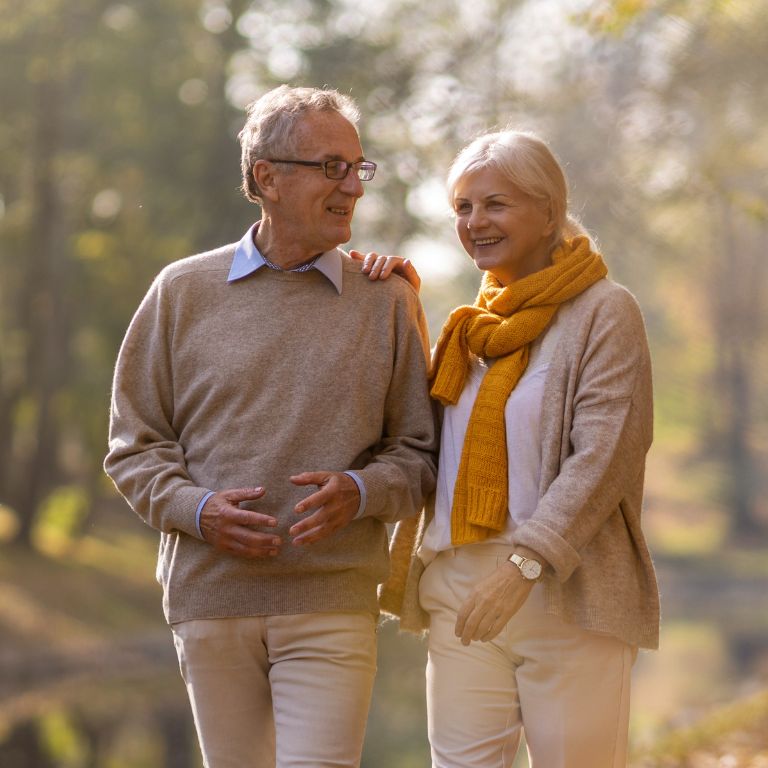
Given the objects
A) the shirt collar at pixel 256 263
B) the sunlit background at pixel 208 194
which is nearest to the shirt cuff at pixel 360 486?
the shirt collar at pixel 256 263

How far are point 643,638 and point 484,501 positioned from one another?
1.56ft

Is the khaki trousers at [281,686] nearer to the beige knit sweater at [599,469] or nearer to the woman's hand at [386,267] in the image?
the beige knit sweater at [599,469]

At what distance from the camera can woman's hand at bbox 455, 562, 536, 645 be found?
285 centimetres

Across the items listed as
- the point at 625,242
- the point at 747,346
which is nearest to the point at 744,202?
the point at 625,242

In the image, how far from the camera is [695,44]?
13.2 meters

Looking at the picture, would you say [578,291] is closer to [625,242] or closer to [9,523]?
[625,242]

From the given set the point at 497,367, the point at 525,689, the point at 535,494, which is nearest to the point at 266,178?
the point at 497,367

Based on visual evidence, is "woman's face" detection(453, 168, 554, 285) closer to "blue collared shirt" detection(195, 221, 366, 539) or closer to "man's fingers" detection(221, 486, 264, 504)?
"blue collared shirt" detection(195, 221, 366, 539)

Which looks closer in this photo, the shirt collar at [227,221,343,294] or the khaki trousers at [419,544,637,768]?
the khaki trousers at [419,544,637,768]

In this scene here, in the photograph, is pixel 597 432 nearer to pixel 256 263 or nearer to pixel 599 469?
pixel 599 469

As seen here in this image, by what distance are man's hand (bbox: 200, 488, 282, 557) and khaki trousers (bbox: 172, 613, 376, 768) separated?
19cm

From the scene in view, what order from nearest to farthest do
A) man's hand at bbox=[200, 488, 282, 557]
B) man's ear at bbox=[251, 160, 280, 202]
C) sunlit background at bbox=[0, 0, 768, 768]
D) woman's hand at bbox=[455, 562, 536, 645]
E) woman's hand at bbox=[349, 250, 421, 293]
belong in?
woman's hand at bbox=[455, 562, 536, 645] < man's hand at bbox=[200, 488, 282, 557] < man's ear at bbox=[251, 160, 280, 202] < woman's hand at bbox=[349, 250, 421, 293] < sunlit background at bbox=[0, 0, 768, 768]

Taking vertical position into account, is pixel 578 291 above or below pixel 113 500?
above

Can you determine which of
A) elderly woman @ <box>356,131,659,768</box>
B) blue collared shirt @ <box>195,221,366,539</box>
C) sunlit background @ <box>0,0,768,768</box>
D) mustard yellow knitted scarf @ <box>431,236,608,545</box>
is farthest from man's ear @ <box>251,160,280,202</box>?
sunlit background @ <box>0,0,768,768</box>
